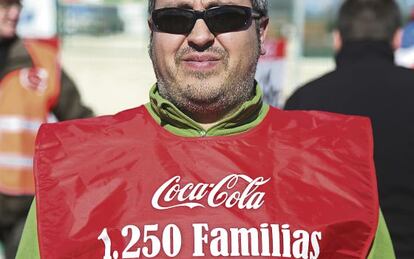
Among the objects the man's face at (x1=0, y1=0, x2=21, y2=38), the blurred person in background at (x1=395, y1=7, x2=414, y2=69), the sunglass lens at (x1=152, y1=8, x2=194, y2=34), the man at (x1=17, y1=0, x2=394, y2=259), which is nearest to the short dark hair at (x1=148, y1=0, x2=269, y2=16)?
the man at (x1=17, y1=0, x2=394, y2=259)

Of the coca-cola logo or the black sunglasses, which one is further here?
the black sunglasses

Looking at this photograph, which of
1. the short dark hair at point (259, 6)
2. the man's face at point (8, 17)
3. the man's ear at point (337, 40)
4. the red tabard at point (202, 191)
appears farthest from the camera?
the man's face at point (8, 17)

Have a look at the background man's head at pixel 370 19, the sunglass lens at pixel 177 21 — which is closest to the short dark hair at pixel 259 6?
the sunglass lens at pixel 177 21

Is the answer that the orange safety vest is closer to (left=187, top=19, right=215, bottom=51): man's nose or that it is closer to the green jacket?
the green jacket

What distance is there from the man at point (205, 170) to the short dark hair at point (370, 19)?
1.48m

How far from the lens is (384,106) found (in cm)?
317

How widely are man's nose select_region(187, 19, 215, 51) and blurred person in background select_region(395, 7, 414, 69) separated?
654 centimetres

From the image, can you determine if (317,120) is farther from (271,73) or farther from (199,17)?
(271,73)

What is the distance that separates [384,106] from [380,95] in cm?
6

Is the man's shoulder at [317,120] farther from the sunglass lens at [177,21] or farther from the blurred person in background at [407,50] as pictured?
the blurred person in background at [407,50]

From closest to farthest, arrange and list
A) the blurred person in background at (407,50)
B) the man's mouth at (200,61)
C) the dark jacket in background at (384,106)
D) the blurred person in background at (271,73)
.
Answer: the man's mouth at (200,61) < the dark jacket in background at (384,106) < the blurred person in background at (271,73) < the blurred person in background at (407,50)

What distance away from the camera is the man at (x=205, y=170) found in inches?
72.7

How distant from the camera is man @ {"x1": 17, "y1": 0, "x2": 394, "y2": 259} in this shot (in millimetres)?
1848

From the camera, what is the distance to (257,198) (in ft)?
6.30
